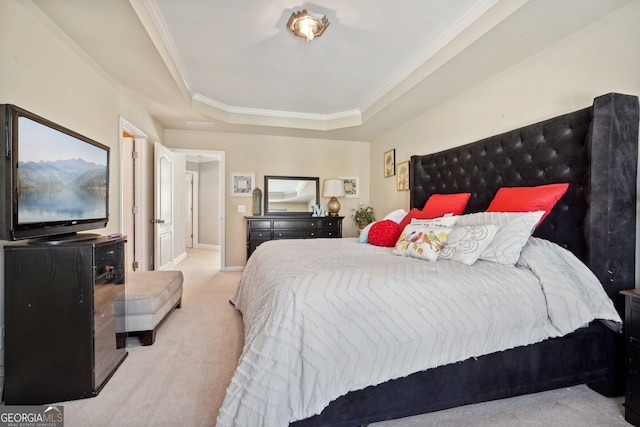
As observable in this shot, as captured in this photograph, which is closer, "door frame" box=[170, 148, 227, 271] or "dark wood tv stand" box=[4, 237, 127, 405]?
"dark wood tv stand" box=[4, 237, 127, 405]

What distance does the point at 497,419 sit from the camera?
4.80ft

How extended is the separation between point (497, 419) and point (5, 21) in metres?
3.46

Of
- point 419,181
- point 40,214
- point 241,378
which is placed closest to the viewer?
point 241,378

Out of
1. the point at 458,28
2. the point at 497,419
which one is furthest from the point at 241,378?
the point at 458,28

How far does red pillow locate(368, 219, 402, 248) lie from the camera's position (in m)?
2.72

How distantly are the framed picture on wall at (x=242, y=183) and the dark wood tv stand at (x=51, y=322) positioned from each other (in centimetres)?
339

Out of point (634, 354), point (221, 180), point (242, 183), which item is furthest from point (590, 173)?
point (221, 180)

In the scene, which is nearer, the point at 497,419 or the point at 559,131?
the point at 497,419

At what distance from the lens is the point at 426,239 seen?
200cm

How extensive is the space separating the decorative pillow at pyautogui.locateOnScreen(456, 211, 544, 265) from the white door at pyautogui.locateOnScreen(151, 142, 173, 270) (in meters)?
4.16

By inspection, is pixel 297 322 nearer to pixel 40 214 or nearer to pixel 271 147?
pixel 40 214

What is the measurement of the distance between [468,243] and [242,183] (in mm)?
3970

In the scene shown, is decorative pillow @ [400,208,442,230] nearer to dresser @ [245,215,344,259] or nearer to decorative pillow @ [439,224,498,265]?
decorative pillow @ [439,224,498,265]

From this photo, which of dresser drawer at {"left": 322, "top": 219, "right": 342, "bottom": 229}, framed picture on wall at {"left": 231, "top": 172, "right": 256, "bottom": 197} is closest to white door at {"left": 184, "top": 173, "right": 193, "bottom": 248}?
framed picture on wall at {"left": 231, "top": 172, "right": 256, "bottom": 197}
